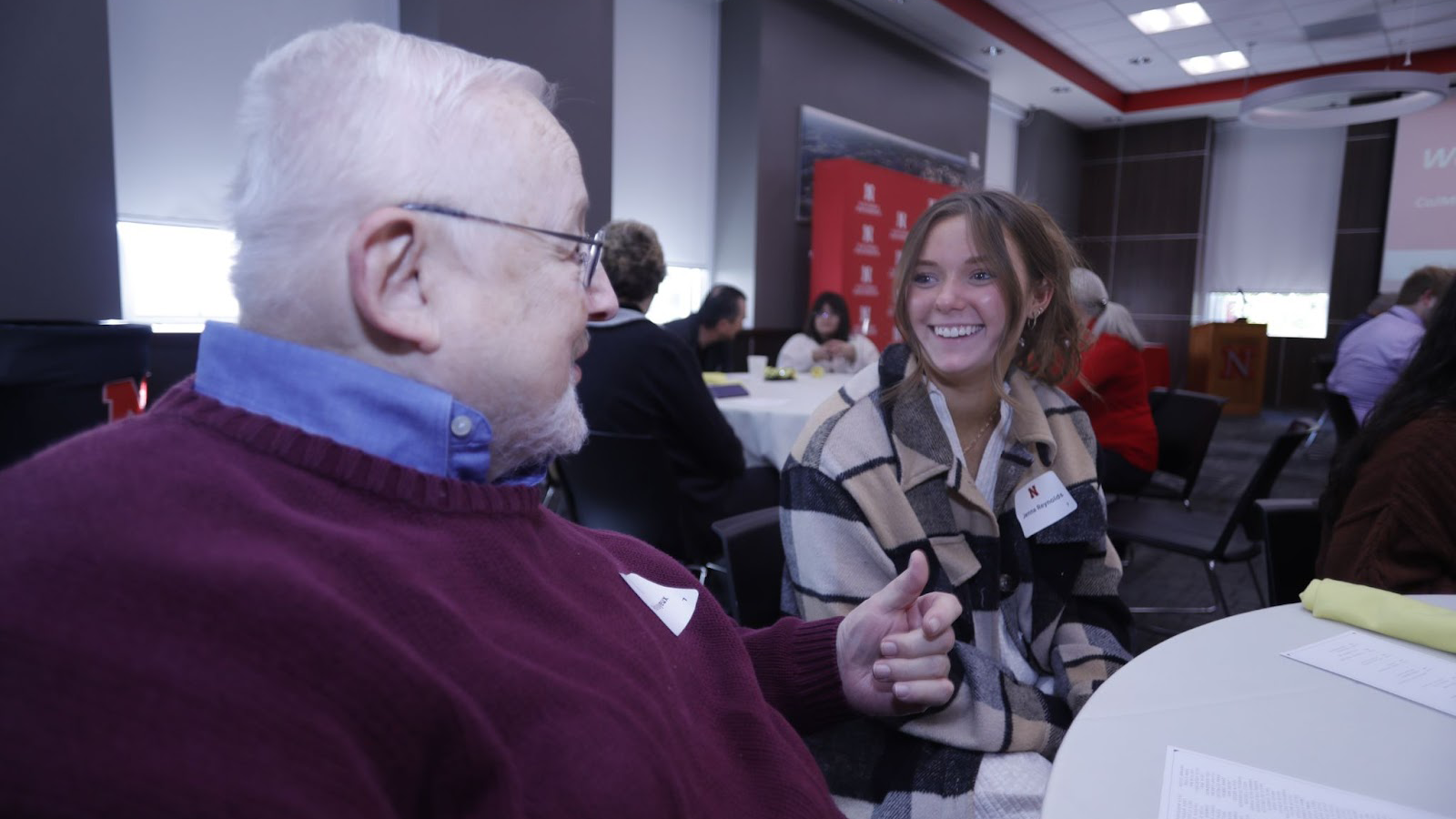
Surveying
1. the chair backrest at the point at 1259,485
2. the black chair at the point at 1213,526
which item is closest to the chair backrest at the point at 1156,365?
the black chair at the point at 1213,526

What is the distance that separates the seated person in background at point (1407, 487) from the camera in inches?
Result: 51.8

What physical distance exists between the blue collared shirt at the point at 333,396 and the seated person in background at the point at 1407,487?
1522 mm

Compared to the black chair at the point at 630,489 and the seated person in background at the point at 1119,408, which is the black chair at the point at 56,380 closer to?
the black chair at the point at 630,489

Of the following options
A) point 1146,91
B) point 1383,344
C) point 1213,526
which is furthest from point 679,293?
point 1146,91

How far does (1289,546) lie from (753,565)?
1.18 metres

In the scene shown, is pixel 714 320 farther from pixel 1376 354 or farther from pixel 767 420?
pixel 1376 354

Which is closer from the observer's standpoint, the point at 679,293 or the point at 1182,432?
the point at 1182,432

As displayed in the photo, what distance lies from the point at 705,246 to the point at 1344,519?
17.6ft

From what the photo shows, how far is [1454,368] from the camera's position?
145cm

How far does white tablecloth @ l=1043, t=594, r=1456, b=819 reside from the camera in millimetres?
720

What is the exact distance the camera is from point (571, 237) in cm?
76

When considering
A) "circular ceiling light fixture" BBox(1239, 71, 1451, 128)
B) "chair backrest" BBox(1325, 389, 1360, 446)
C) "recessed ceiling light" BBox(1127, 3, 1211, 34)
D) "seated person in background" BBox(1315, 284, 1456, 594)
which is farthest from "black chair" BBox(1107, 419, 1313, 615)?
"recessed ceiling light" BBox(1127, 3, 1211, 34)

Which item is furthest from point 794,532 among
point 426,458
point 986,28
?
point 986,28

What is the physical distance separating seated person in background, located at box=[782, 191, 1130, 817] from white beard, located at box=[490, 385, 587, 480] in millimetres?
600
